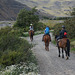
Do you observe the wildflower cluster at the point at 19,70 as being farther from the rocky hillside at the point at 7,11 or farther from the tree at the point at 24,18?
the rocky hillside at the point at 7,11

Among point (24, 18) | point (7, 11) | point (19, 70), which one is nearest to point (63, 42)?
point (19, 70)

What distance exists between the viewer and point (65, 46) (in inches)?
476

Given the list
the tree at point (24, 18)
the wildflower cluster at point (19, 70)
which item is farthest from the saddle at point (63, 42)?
the tree at point (24, 18)

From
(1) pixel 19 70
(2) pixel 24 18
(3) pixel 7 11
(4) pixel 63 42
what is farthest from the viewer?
(3) pixel 7 11

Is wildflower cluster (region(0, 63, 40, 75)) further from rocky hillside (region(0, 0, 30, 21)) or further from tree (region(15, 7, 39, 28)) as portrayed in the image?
rocky hillside (region(0, 0, 30, 21))

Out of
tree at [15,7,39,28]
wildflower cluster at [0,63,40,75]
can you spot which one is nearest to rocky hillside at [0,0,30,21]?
tree at [15,7,39,28]

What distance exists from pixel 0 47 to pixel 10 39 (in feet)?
3.17

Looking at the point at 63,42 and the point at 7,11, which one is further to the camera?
the point at 7,11

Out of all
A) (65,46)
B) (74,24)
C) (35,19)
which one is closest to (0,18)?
(35,19)

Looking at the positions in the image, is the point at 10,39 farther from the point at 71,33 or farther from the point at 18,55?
the point at 71,33

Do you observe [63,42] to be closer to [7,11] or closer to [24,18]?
[24,18]

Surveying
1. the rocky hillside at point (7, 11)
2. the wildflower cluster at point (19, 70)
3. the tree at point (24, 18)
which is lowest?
the wildflower cluster at point (19, 70)

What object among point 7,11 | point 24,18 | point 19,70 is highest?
point 7,11

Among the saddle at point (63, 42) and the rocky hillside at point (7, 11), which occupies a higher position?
the rocky hillside at point (7, 11)
